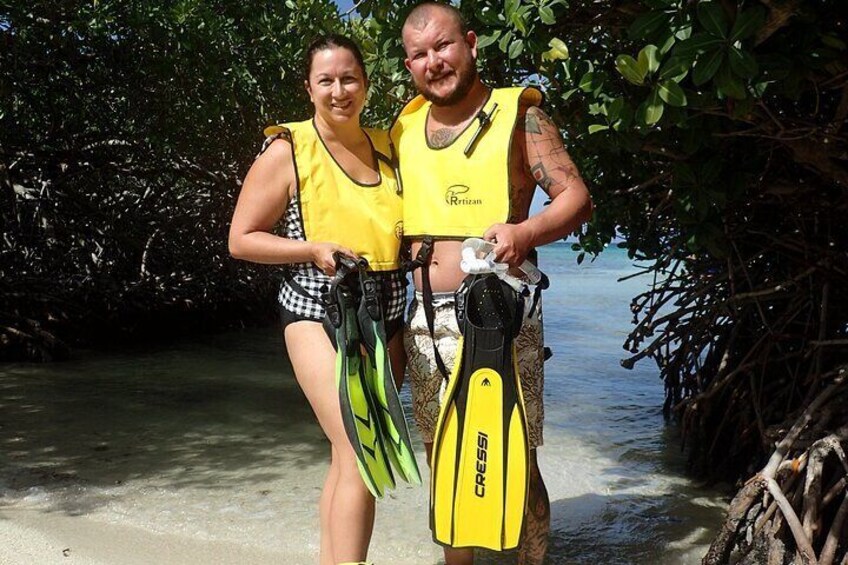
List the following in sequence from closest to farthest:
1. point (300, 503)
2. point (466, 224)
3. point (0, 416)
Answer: point (466, 224) → point (300, 503) → point (0, 416)

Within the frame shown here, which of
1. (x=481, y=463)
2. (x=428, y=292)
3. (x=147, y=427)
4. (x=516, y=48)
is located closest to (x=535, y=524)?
(x=481, y=463)

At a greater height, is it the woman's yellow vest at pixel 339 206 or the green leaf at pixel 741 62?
the green leaf at pixel 741 62

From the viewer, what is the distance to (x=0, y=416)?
Answer: 5.71 m

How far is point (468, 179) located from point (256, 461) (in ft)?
9.82

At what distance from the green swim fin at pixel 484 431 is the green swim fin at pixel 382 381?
0.38 ft

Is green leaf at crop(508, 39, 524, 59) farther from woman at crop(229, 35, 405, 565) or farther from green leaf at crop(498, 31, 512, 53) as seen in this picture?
woman at crop(229, 35, 405, 565)

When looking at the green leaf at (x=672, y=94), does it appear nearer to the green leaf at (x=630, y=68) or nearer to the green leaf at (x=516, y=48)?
the green leaf at (x=630, y=68)

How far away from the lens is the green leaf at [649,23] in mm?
2262

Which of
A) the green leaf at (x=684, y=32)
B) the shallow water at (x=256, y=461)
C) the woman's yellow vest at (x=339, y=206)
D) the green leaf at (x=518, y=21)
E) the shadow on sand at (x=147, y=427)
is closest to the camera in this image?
the green leaf at (x=684, y=32)

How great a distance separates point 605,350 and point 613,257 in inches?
1029

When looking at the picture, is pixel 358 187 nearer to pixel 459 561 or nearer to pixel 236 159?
pixel 459 561

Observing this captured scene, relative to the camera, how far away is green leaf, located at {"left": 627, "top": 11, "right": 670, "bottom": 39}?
2.26 meters

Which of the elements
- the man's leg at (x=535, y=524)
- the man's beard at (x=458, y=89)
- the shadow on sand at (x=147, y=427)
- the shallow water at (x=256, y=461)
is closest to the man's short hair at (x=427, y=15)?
the man's beard at (x=458, y=89)

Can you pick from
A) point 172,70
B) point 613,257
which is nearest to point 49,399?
point 172,70
